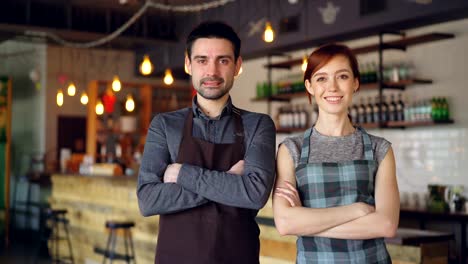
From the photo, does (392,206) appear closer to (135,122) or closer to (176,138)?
(176,138)

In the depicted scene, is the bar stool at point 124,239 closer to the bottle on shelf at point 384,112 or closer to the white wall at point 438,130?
the bottle on shelf at point 384,112

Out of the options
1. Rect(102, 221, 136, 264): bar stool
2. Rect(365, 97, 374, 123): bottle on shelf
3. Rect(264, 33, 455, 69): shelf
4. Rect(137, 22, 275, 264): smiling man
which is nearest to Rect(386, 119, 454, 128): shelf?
Rect(365, 97, 374, 123): bottle on shelf

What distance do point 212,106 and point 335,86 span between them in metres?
0.49

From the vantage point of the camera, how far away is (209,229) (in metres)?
2.25

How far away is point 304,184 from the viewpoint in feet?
7.20

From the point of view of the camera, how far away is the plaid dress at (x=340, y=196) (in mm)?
2115

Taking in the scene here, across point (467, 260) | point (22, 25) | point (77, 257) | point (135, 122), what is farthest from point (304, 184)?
point (135, 122)

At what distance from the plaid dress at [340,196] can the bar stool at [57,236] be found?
261 inches

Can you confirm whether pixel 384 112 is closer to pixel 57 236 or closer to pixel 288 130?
pixel 288 130

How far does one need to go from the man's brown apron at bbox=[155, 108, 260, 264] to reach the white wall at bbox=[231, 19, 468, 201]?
17.0 feet

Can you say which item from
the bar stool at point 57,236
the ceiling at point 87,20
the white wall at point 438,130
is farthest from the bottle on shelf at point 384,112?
the bar stool at point 57,236

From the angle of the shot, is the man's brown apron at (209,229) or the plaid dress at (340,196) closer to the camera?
the plaid dress at (340,196)

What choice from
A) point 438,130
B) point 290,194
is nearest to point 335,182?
point 290,194

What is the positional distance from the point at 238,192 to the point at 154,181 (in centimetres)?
35
